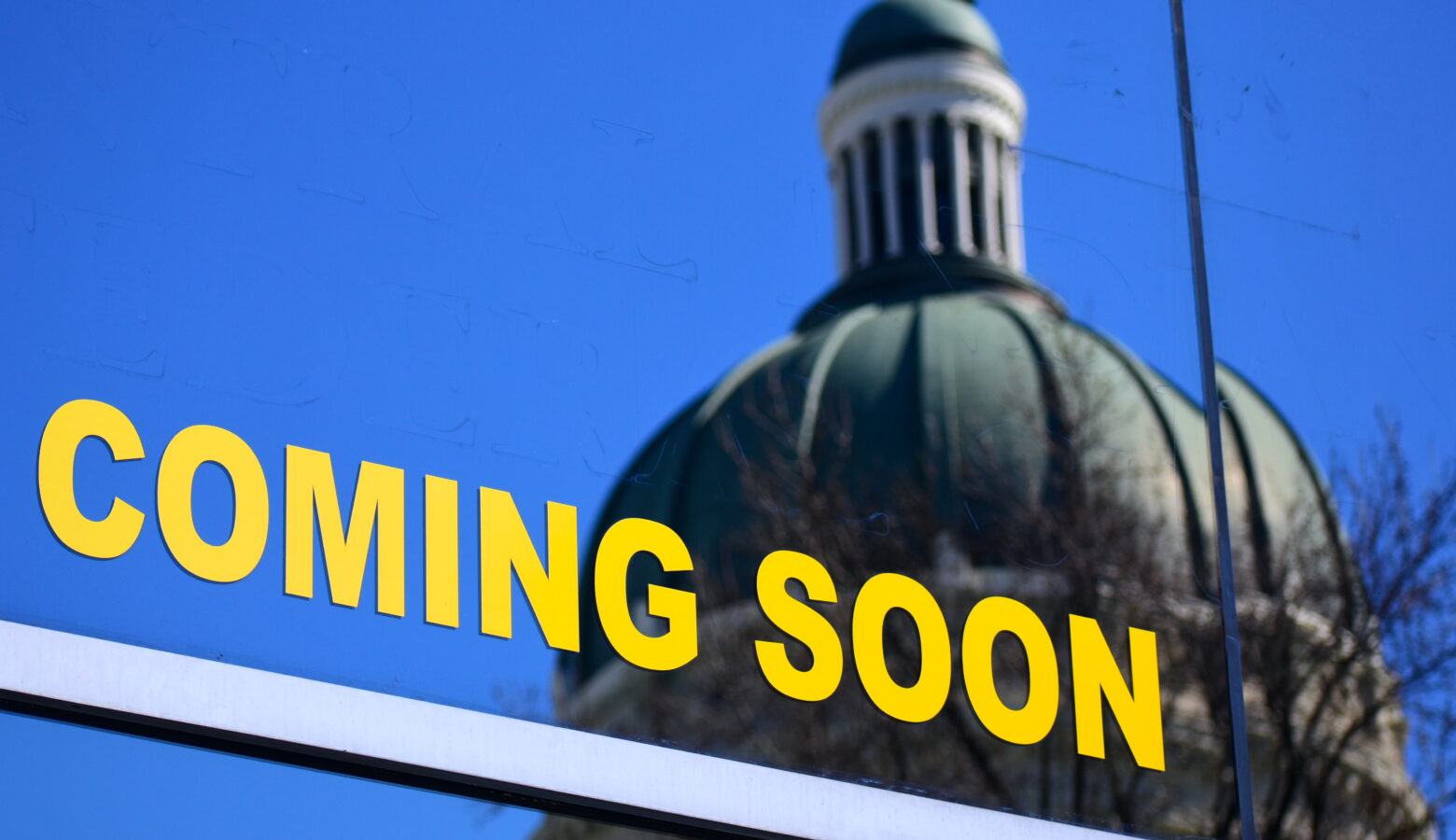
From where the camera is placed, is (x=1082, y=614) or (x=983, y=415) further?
(x=983, y=415)

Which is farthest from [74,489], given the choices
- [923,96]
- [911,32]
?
[923,96]

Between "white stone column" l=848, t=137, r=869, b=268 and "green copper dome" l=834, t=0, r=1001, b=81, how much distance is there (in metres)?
0.50

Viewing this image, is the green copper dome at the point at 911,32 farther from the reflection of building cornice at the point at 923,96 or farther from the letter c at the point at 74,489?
the letter c at the point at 74,489

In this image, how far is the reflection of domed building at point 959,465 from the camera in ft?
44.8

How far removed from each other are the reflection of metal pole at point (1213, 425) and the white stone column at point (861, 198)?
1.44 m

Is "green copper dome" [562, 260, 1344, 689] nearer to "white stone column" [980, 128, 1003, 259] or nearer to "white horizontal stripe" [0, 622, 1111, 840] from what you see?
"white stone column" [980, 128, 1003, 259]

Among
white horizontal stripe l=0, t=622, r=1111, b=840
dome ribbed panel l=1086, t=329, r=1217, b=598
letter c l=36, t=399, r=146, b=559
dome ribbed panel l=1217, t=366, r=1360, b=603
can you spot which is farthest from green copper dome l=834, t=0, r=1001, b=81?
letter c l=36, t=399, r=146, b=559

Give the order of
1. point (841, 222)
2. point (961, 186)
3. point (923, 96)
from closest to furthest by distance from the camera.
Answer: point (841, 222) < point (961, 186) < point (923, 96)

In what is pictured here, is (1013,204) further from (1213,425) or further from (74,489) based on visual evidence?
(74,489)

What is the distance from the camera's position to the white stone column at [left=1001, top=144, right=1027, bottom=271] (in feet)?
43.5

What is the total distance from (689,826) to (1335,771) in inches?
319

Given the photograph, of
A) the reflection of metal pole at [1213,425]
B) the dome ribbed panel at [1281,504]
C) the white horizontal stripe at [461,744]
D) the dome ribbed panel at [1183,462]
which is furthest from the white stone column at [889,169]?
the white horizontal stripe at [461,744]

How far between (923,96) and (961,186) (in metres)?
6.13

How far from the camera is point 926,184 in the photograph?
629 inches
